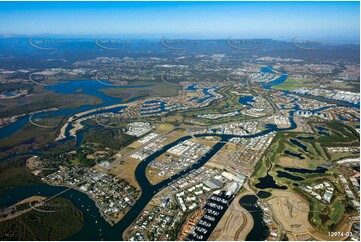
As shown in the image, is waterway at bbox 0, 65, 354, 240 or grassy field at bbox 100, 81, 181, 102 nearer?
waterway at bbox 0, 65, 354, 240

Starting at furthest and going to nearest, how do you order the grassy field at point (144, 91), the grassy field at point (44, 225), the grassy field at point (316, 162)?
the grassy field at point (144, 91)
the grassy field at point (316, 162)
the grassy field at point (44, 225)

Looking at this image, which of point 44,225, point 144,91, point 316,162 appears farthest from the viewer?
point 144,91

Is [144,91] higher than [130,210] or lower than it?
lower

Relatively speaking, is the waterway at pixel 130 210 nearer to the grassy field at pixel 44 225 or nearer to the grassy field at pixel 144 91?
the grassy field at pixel 44 225

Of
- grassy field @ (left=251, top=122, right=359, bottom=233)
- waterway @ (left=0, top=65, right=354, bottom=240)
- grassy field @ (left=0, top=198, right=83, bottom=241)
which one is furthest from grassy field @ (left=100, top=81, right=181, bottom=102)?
grassy field @ (left=0, top=198, right=83, bottom=241)

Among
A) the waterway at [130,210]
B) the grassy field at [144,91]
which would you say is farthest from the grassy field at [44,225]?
the grassy field at [144,91]

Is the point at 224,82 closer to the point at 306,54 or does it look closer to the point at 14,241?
the point at 14,241

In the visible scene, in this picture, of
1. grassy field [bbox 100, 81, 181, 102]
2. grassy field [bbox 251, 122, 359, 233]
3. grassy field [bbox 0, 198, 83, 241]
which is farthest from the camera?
grassy field [bbox 100, 81, 181, 102]

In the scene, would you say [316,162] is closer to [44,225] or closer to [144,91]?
[44,225]

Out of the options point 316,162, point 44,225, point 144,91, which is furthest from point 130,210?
point 144,91

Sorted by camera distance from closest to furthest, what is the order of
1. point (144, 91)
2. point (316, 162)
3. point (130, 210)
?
1. point (130, 210)
2. point (316, 162)
3. point (144, 91)

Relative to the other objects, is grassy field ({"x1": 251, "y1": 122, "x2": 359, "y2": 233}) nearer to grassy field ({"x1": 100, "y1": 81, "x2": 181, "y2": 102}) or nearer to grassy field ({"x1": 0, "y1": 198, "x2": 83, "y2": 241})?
grassy field ({"x1": 0, "y1": 198, "x2": 83, "y2": 241})
